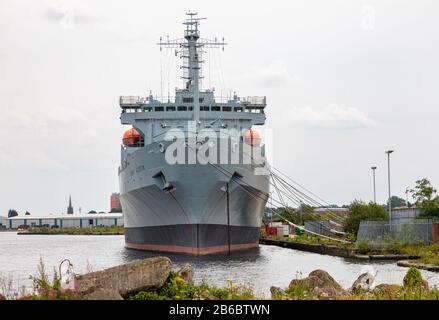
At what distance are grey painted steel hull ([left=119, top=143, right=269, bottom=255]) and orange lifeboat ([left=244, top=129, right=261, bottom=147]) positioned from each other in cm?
344

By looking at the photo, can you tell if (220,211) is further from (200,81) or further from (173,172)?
(200,81)

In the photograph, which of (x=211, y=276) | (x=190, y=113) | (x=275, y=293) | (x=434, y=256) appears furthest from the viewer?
(x=190, y=113)

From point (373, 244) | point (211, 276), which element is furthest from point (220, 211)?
point (211, 276)

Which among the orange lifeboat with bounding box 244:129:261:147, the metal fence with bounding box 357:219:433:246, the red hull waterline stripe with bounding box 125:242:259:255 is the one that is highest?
the orange lifeboat with bounding box 244:129:261:147

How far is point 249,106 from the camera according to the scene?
54.4 metres

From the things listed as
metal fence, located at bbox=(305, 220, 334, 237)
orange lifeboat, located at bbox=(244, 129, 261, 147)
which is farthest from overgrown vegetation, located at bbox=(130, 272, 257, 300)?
metal fence, located at bbox=(305, 220, 334, 237)

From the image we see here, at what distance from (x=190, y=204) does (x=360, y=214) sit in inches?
630

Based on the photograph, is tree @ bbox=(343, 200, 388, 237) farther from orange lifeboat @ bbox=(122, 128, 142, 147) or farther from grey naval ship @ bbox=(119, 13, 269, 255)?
orange lifeboat @ bbox=(122, 128, 142, 147)

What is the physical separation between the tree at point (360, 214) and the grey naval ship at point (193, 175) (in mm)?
6514

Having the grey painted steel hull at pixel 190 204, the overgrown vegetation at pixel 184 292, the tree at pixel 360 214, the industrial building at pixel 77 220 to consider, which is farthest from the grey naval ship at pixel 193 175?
the industrial building at pixel 77 220

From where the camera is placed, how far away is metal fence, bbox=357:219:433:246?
40688 millimetres

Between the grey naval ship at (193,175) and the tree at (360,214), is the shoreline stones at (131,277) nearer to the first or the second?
→ the grey naval ship at (193,175)

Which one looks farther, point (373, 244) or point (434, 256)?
point (373, 244)
